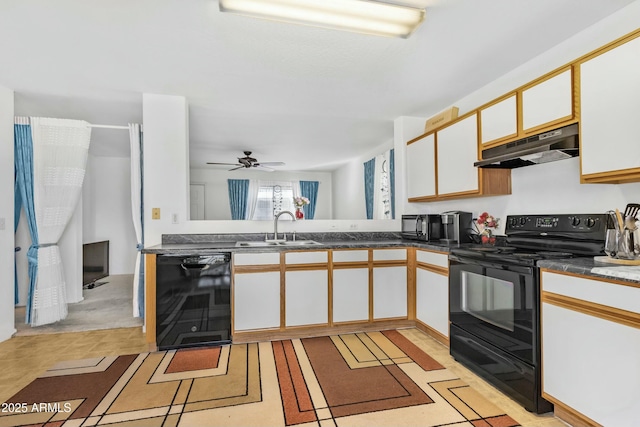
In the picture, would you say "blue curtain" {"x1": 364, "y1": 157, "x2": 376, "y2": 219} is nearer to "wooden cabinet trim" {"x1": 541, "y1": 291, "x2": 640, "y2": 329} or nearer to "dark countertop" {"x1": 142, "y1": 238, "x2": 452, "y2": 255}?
"dark countertop" {"x1": 142, "y1": 238, "x2": 452, "y2": 255}

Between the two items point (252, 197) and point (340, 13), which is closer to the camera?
point (340, 13)

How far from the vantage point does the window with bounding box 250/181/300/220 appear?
8.23 m

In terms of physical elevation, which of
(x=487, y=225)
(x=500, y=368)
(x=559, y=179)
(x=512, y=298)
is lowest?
(x=500, y=368)

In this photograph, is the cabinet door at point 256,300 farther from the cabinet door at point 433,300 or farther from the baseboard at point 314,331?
the cabinet door at point 433,300

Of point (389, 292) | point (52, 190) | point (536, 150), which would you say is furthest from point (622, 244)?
point (52, 190)

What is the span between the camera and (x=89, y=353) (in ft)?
8.66

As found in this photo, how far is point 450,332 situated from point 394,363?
20.9 inches

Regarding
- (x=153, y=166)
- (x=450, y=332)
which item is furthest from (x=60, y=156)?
(x=450, y=332)

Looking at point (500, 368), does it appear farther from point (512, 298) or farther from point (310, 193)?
point (310, 193)

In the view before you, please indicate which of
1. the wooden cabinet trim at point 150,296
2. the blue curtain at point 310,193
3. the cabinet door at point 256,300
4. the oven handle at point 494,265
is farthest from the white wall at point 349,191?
the wooden cabinet trim at point 150,296

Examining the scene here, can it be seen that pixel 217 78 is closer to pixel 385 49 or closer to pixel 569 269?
pixel 385 49

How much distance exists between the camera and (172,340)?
2703mm

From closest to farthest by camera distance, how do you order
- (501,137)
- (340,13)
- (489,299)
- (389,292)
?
(340,13) → (489,299) → (501,137) → (389,292)

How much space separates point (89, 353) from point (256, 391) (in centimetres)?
161
